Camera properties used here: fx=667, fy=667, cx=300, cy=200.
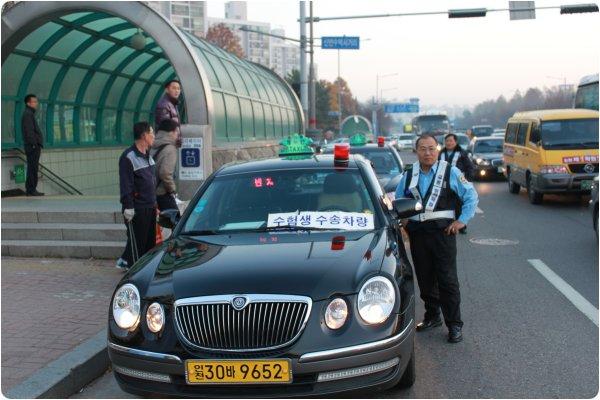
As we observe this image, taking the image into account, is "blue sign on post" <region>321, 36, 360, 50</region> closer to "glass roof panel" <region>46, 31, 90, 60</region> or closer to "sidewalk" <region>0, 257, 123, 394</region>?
"glass roof panel" <region>46, 31, 90, 60</region>

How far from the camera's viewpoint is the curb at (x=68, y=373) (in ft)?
14.4

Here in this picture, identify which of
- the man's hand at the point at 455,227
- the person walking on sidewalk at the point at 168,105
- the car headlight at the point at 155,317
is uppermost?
the person walking on sidewalk at the point at 168,105

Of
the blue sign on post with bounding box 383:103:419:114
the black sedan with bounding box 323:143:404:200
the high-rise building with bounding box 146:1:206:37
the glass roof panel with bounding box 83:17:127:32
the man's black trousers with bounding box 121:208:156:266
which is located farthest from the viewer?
the high-rise building with bounding box 146:1:206:37

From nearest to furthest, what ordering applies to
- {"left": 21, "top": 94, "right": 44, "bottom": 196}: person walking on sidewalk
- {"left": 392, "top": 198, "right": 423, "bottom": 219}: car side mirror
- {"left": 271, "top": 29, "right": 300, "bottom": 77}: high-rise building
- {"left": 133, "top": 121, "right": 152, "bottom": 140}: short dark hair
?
{"left": 392, "top": 198, "right": 423, "bottom": 219}: car side mirror, {"left": 133, "top": 121, "right": 152, "bottom": 140}: short dark hair, {"left": 21, "top": 94, "right": 44, "bottom": 196}: person walking on sidewalk, {"left": 271, "top": 29, "right": 300, "bottom": 77}: high-rise building

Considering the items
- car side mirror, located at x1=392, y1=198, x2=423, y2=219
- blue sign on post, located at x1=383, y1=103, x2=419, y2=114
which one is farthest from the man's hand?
blue sign on post, located at x1=383, y1=103, x2=419, y2=114

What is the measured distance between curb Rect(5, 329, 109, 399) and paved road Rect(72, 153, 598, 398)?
109 mm

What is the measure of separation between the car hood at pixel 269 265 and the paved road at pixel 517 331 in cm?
71

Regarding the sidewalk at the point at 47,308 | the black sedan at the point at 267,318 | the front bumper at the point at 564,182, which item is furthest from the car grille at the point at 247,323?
the front bumper at the point at 564,182

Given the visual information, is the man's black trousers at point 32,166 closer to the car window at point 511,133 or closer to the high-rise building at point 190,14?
the car window at point 511,133

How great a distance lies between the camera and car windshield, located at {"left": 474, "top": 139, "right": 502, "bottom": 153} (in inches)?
922

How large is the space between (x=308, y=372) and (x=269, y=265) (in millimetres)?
754

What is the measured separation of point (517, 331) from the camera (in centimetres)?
584

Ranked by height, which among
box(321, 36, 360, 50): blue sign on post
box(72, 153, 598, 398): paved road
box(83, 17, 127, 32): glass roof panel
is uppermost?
box(321, 36, 360, 50): blue sign on post

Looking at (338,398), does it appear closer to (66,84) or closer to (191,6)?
(66,84)
